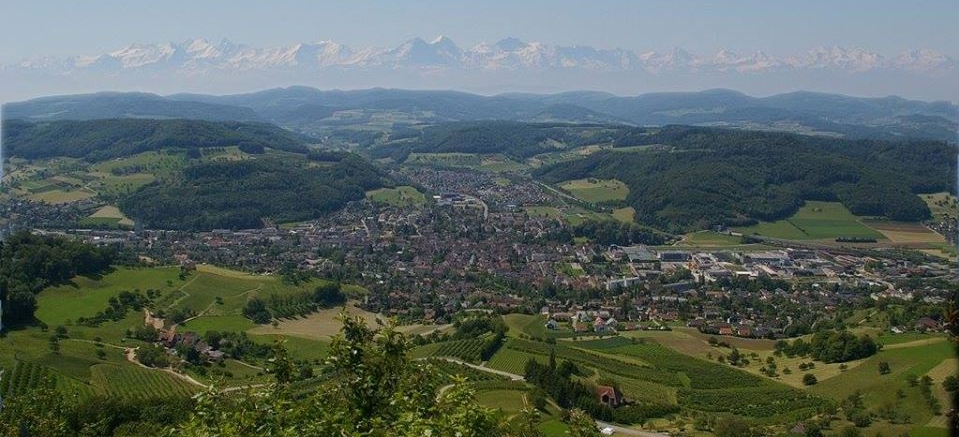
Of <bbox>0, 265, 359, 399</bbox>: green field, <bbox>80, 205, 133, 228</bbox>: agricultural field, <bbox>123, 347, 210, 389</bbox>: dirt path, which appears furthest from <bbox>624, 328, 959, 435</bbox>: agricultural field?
<bbox>80, 205, 133, 228</bbox>: agricultural field

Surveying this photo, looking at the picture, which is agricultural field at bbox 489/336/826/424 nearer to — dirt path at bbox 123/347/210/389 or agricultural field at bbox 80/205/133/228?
dirt path at bbox 123/347/210/389

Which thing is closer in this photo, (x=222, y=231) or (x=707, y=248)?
(x=707, y=248)

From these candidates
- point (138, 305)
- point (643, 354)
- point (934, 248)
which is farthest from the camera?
point (934, 248)

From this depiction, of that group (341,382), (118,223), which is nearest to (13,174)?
(118,223)

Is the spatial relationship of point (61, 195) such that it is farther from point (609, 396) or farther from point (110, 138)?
point (609, 396)

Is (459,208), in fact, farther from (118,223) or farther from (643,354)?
(643,354)

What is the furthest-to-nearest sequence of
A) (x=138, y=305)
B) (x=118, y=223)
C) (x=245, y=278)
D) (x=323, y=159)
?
1. (x=323, y=159)
2. (x=118, y=223)
3. (x=245, y=278)
4. (x=138, y=305)
